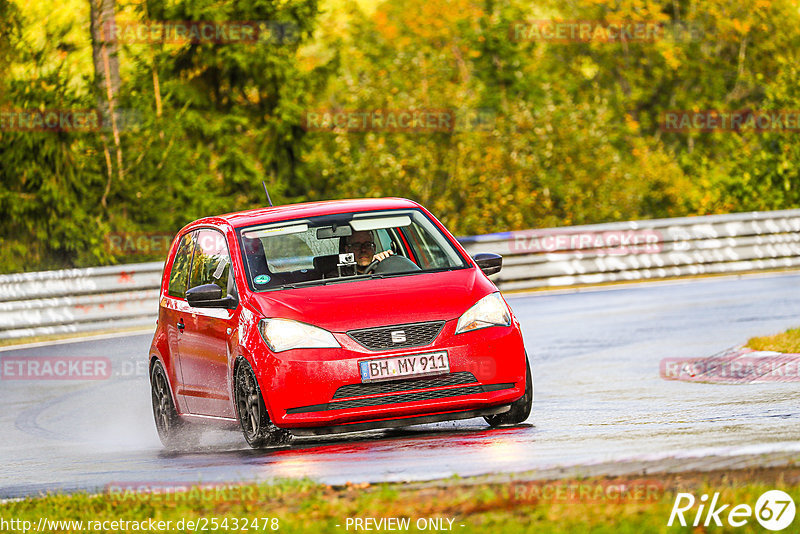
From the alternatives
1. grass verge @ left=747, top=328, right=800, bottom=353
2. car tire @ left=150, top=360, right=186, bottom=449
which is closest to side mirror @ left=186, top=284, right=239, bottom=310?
car tire @ left=150, top=360, right=186, bottom=449

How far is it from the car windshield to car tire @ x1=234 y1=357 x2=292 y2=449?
72 cm

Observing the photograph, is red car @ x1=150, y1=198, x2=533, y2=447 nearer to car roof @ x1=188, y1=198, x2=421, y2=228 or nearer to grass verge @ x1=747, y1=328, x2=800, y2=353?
car roof @ x1=188, y1=198, x2=421, y2=228

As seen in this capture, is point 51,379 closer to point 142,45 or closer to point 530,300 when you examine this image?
point 530,300

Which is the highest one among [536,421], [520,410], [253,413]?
[253,413]

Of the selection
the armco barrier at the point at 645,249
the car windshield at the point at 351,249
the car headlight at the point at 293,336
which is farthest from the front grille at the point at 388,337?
the armco barrier at the point at 645,249

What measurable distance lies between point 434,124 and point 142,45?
6.25m

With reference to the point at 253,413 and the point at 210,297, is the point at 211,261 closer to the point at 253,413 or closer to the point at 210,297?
the point at 210,297

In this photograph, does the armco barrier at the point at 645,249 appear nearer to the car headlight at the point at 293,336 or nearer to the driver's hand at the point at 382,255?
the driver's hand at the point at 382,255

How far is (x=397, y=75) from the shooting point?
111 ft

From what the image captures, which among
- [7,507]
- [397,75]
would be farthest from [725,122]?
[7,507]

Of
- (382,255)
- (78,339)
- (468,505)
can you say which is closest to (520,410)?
(382,255)

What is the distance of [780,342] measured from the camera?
1435 cm

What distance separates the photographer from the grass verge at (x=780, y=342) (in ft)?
46.0

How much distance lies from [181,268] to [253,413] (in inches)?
98.8
